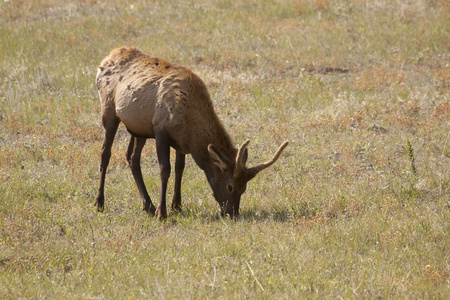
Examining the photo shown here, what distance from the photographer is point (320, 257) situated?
6.52 m

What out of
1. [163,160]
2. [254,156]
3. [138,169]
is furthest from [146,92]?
[254,156]

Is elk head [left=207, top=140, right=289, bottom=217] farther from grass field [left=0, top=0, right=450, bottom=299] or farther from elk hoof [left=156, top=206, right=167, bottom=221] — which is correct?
elk hoof [left=156, top=206, right=167, bottom=221]

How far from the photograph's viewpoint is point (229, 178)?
8070 millimetres

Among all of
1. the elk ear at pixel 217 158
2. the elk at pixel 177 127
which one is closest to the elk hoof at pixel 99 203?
the elk at pixel 177 127

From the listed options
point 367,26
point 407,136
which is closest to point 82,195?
point 407,136

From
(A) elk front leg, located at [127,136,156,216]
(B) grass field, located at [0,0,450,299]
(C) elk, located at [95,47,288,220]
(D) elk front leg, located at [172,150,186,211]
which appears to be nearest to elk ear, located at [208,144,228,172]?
(C) elk, located at [95,47,288,220]

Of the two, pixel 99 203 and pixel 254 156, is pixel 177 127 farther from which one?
pixel 254 156

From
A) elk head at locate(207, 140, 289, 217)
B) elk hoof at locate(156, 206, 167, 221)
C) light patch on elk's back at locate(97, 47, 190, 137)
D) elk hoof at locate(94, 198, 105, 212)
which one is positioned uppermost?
light patch on elk's back at locate(97, 47, 190, 137)

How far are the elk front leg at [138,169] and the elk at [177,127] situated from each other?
0.01m

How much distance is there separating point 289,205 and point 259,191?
952 millimetres

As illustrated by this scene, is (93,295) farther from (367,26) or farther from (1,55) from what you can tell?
(367,26)

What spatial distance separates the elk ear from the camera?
792 centimetres

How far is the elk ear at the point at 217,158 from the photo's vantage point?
26.0ft

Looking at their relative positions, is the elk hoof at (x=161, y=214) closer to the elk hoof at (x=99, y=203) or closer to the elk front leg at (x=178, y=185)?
the elk front leg at (x=178, y=185)
